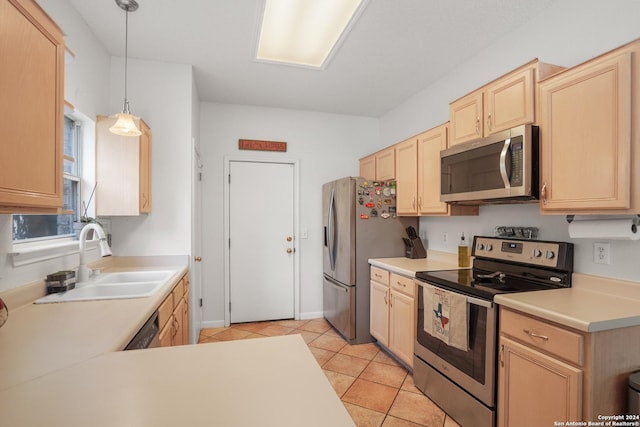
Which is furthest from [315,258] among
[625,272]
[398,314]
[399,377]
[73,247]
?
[625,272]

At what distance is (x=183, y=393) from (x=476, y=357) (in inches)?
67.4

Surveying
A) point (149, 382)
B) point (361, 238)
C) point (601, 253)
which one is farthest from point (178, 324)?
point (601, 253)

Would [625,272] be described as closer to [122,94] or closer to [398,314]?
[398,314]

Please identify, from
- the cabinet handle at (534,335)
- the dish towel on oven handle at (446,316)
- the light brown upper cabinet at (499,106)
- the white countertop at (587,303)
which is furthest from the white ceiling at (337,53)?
the cabinet handle at (534,335)

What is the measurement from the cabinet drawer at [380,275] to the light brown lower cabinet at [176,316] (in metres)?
1.75

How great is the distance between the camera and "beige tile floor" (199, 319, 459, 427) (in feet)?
6.71

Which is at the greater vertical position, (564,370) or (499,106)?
(499,106)

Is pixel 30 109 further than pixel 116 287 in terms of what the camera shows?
No

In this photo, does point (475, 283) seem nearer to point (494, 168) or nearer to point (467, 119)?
point (494, 168)

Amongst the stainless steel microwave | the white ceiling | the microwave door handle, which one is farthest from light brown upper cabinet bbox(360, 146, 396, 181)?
the microwave door handle

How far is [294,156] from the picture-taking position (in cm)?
390

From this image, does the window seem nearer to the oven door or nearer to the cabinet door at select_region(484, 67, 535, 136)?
the oven door

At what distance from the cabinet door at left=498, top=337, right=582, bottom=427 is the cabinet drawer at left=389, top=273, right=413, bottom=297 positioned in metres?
0.88

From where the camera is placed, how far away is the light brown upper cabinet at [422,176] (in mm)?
2562
